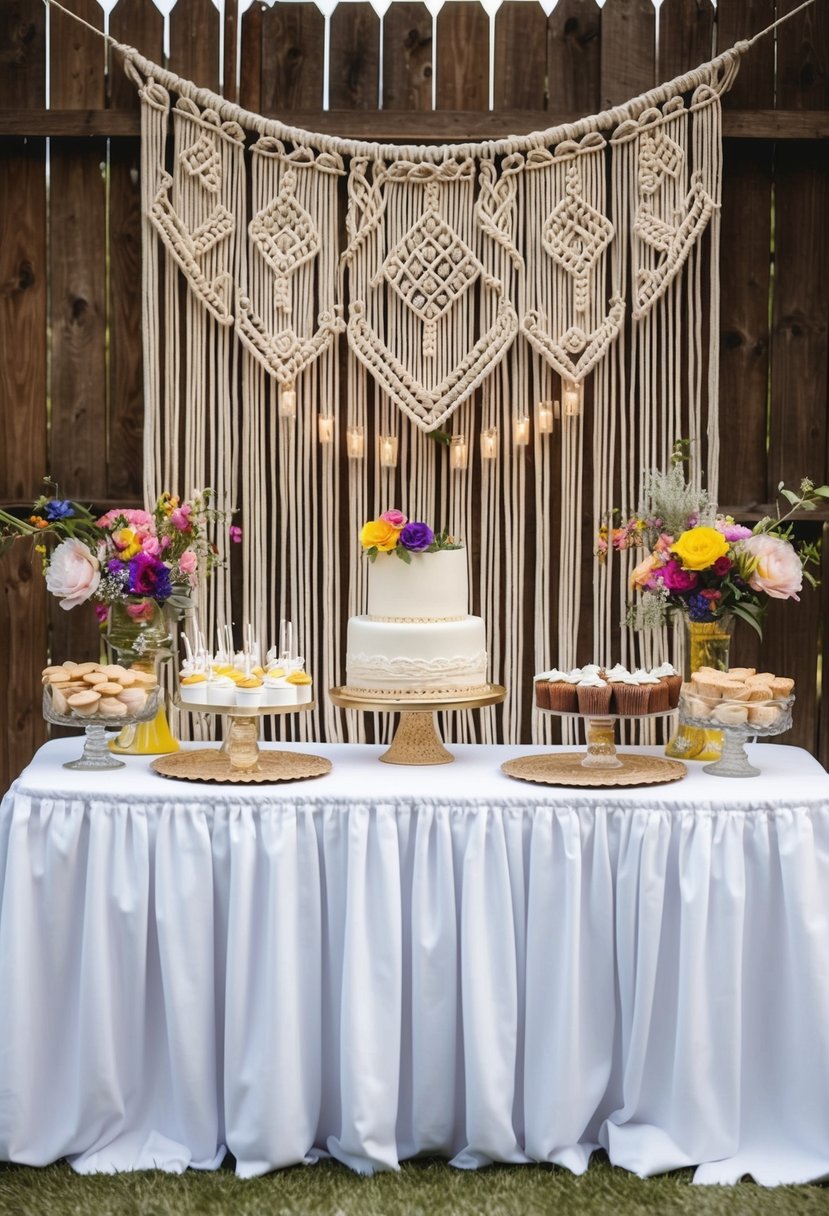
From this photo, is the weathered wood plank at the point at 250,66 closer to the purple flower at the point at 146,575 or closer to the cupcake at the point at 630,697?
the purple flower at the point at 146,575

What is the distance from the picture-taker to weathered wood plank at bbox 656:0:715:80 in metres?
3.14

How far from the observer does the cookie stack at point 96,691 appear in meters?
2.51

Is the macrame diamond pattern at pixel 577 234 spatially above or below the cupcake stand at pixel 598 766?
above

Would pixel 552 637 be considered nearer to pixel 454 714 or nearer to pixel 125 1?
pixel 454 714

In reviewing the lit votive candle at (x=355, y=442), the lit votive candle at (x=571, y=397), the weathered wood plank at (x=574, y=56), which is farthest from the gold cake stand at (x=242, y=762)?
the weathered wood plank at (x=574, y=56)

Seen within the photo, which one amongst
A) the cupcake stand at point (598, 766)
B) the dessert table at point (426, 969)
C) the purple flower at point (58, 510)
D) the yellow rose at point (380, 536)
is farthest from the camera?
the purple flower at point (58, 510)

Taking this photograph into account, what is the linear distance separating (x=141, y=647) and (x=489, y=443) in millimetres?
1050

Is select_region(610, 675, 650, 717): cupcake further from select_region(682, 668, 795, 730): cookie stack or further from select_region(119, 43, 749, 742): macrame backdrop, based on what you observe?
select_region(119, 43, 749, 742): macrame backdrop

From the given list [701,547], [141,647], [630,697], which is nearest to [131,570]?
[141,647]

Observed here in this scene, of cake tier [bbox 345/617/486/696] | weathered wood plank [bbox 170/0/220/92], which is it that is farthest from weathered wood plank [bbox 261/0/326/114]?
cake tier [bbox 345/617/486/696]

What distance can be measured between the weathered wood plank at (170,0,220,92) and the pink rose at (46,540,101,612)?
134 cm

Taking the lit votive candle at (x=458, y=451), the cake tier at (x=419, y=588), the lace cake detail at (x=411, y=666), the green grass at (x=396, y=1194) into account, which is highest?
the lit votive candle at (x=458, y=451)

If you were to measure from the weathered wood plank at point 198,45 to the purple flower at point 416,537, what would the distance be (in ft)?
4.63

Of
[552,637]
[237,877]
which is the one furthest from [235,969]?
[552,637]
